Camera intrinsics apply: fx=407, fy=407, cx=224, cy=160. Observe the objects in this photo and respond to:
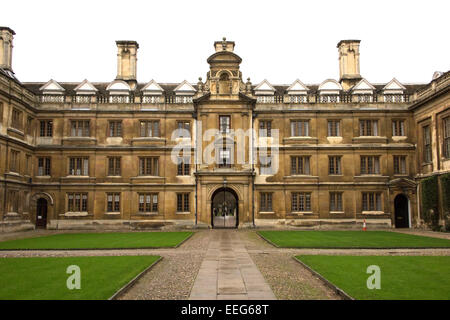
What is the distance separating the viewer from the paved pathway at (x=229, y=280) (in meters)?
10.6

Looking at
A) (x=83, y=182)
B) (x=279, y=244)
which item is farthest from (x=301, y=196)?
(x=83, y=182)

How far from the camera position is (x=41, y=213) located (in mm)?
38844

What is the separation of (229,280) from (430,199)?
28319 mm

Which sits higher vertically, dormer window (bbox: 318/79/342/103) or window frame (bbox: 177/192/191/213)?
dormer window (bbox: 318/79/342/103)

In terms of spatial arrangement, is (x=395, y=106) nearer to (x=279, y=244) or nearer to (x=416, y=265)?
(x=279, y=244)

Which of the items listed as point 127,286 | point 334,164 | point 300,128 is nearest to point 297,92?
point 300,128

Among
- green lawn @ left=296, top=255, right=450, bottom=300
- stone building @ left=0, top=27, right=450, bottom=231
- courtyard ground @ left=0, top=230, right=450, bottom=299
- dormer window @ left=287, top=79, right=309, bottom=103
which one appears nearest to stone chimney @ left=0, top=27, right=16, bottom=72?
stone building @ left=0, top=27, right=450, bottom=231

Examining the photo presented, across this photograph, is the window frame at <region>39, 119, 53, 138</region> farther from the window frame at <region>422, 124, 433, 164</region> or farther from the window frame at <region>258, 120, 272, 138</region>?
the window frame at <region>422, 124, 433, 164</region>

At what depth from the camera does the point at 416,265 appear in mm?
14773

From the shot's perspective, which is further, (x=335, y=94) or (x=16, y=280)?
(x=335, y=94)

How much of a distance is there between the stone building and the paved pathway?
20.4 m

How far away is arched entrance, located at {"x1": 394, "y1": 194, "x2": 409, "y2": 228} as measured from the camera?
1528 inches

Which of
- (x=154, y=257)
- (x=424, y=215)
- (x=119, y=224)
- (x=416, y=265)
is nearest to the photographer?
(x=416, y=265)
